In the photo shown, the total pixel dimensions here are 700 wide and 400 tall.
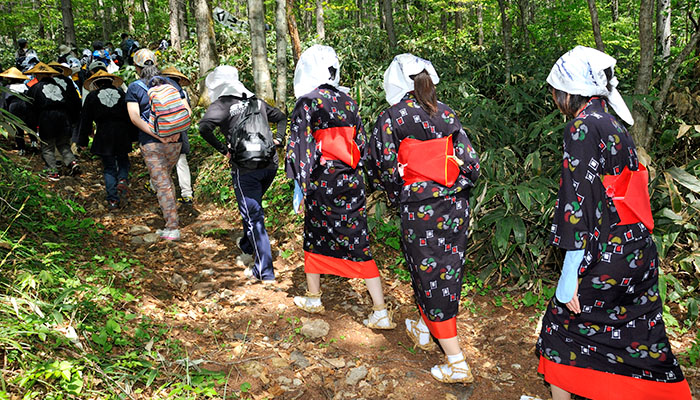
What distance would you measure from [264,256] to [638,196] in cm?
328

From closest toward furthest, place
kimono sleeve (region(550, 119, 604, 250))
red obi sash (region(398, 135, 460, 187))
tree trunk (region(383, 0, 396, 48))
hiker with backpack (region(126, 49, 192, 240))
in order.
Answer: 1. kimono sleeve (region(550, 119, 604, 250))
2. red obi sash (region(398, 135, 460, 187))
3. hiker with backpack (region(126, 49, 192, 240))
4. tree trunk (region(383, 0, 396, 48))

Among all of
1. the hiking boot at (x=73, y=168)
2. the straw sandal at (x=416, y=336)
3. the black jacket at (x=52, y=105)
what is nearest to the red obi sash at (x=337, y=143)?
the straw sandal at (x=416, y=336)

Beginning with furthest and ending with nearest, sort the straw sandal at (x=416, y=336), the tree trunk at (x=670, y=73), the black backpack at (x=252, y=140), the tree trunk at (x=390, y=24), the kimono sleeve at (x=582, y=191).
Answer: the tree trunk at (x=390, y=24) < the tree trunk at (x=670, y=73) < the black backpack at (x=252, y=140) < the straw sandal at (x=416, y=336) < the kimono sleeve at (x=582, y=191)

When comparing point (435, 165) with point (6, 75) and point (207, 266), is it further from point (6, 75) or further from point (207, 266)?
point (6, 75)

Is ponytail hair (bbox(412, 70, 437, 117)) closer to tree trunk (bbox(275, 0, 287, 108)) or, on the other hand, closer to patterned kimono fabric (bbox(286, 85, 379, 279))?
patterned kimono fabric (bbox(286, 85, 379, 279))

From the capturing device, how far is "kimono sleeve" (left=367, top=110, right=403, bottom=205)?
3361 mm

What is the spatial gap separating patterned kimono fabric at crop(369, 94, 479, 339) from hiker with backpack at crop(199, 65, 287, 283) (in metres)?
1.50

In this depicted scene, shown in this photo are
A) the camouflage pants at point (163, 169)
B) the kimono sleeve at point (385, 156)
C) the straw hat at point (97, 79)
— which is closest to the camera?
the kimono sleeve at point (385, 156)

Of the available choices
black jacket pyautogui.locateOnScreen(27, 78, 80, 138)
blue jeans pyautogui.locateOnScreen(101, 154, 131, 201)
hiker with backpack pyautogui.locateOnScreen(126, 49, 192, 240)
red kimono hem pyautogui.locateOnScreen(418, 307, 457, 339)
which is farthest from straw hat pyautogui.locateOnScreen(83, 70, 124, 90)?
red kimono hem pyautogui.locateOnScreen(418, 307, 457, 339)

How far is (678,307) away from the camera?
409 centimetres

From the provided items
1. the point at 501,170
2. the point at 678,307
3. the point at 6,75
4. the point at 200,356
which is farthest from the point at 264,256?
the point at 6,75

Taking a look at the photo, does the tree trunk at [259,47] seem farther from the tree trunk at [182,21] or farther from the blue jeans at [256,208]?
the tree trunk at [182,21]

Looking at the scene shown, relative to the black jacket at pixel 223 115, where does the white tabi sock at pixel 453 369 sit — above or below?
below

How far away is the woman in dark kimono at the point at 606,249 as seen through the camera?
2342mm
